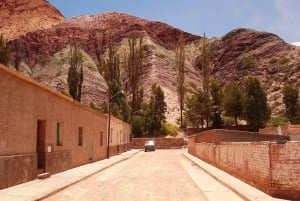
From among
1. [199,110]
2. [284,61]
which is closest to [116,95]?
[199,110]

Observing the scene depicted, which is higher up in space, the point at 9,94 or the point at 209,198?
the point at 9,94

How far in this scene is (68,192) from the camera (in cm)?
1518

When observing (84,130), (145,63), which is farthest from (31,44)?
(84,130)

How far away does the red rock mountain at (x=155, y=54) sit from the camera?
322 feet

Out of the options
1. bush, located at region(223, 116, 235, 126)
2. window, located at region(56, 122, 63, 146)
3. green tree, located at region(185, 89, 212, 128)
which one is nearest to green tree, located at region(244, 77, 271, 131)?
green tree, located at region(185, 89, 212, 128)

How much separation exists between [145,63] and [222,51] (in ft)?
99.6

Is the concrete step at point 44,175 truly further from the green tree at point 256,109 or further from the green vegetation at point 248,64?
the green vegetation at point 248,64

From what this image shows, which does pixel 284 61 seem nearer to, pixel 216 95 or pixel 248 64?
pixel 248 64

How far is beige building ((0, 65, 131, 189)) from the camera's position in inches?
609

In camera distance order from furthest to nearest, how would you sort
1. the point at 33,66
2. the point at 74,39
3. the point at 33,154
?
the point at 74,39 < the point at 33,66 < the point at 33,154

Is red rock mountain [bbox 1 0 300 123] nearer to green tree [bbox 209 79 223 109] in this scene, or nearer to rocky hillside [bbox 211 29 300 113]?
rocky hillside [bbox 211 29 300 113]

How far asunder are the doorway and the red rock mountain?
67.0 m

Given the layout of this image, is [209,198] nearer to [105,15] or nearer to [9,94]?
[9,94]

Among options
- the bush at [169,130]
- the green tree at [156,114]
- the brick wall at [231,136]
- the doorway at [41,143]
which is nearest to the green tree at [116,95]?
the green tree at [156,114]
